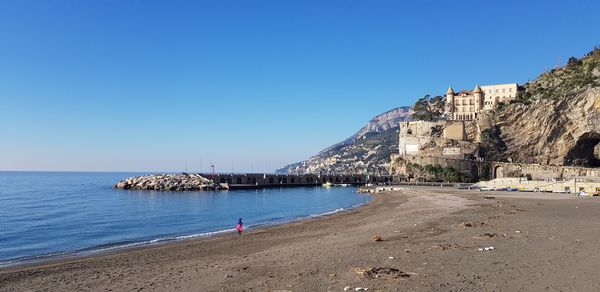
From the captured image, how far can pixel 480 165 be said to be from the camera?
99.7 m

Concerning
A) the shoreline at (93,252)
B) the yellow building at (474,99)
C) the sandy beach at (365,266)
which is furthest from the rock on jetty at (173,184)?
the yellow building at (474,99)

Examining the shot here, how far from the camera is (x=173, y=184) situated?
91750mm

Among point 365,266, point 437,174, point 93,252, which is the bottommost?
point 93,252

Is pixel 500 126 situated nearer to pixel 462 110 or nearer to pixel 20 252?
pixel 462 110

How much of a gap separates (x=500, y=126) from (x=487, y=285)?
99.9 m

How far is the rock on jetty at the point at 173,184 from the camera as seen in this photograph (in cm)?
9112

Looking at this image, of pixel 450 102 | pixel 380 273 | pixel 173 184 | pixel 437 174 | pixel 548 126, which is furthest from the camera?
pixel 450 102

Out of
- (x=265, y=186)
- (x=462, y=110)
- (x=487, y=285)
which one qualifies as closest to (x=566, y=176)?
(x=462, y=110)

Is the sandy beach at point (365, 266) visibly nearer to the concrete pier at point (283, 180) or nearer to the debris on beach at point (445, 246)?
the debris on beach at point (445, 246)

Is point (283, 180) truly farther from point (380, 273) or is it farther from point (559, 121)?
point (380, 273)

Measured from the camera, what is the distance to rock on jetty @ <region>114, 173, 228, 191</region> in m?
91.1

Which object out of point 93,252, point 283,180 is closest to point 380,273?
point 93,252

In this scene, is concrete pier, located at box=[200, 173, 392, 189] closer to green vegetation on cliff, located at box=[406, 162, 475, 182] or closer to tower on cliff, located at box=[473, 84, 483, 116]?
green vegetation on cliff, located at box=[406, 162, 475, 182]

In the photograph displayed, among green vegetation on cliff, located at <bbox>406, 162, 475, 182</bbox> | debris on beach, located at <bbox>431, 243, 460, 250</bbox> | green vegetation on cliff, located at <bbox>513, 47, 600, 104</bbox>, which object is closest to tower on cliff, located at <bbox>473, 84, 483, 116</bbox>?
green vegetation on cliff, located at <bbox>513, 47, 600, 104</bbox>
